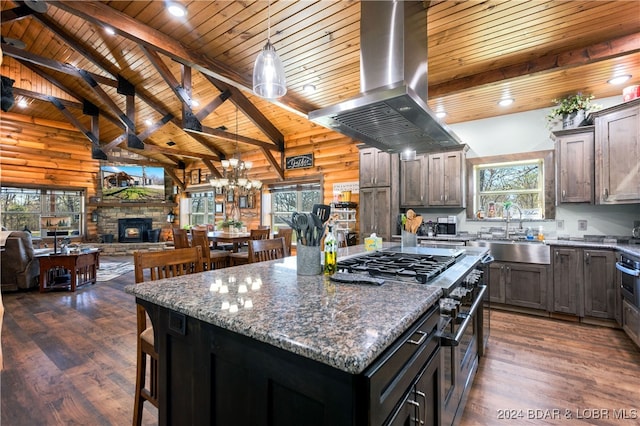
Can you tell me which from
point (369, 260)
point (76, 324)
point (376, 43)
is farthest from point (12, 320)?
point (376, 43)

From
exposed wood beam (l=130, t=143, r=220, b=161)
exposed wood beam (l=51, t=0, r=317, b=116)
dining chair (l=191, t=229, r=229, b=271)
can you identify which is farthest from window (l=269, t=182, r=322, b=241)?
exposed wood beam (l=51, t=0, r=317, b=116)

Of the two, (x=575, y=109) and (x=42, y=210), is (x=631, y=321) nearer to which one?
(x=575, y=109)

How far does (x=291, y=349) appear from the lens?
88cm

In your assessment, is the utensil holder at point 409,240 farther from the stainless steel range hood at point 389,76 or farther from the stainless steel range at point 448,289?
the stainless steel range hood at point 389,76

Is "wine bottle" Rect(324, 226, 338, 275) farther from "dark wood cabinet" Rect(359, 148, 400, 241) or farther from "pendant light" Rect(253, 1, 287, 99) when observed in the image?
"dark wood cabinet" Rect(359, 148, 400, 241)

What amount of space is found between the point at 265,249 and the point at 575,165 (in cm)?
392

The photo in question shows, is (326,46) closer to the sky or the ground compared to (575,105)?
closer to the sky

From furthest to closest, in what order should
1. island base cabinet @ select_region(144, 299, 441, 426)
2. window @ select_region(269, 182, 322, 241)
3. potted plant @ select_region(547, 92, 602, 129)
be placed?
window @ select_region(269, 182, 322, 241) < potted plant @ select_region(547, 92, 602, 129) < island base cabinet @ select_region(144, 299, 441, 426)

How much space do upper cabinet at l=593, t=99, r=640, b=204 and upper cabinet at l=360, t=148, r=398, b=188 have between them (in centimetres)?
244

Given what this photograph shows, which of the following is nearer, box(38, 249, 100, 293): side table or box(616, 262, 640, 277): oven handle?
box(616, 262, 640, 277): oven handle

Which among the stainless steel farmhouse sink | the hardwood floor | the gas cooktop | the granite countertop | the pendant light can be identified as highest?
the pendant light

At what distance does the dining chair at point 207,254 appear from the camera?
4294 millimetres

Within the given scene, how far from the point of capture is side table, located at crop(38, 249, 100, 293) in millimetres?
4754

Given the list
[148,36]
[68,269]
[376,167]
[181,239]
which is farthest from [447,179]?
[68,269]
